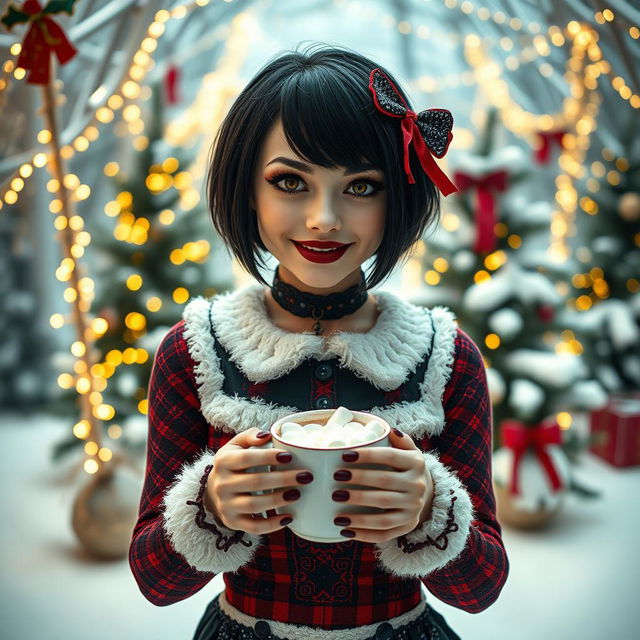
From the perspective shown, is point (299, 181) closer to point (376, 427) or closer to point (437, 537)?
point (376, 427)

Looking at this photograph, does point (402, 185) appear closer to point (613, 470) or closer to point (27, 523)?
point (27, 523)

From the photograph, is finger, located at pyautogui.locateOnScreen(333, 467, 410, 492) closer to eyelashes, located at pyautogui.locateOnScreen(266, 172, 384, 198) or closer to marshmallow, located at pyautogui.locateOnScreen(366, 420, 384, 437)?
marshmallow, located at pyautogui.locateOnScreen(366, 420, 384, 437)

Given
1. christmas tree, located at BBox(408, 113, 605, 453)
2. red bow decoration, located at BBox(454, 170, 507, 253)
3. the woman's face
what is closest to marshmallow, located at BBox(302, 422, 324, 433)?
the woman's face

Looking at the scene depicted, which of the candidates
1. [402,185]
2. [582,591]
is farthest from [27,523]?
[402,185]

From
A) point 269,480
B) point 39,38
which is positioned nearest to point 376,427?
point 269,480

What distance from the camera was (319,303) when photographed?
3.56ft

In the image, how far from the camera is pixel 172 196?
3064 millimetres

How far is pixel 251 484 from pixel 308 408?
0.24 m

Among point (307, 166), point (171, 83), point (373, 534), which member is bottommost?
point (373, 534)

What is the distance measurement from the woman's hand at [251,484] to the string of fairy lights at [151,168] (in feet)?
4.54

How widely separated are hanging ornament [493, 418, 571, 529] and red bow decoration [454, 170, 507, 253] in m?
0.72

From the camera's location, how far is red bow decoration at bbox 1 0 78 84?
1.74 m

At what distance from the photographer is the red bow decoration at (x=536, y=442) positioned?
2832 millimetres

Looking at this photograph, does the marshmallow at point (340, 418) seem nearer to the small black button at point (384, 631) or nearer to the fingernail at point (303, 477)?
the fingernail at point (303, 477)
